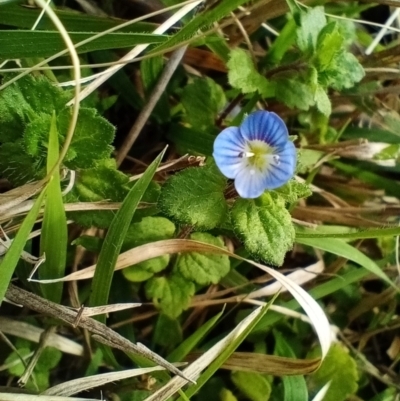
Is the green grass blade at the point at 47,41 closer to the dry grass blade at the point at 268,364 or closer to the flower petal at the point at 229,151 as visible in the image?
the flower petal at the point at 229,151

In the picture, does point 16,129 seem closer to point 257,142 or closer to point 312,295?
point 257,142

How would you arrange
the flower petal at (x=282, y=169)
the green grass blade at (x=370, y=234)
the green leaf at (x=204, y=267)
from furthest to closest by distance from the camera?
the green leaf at (x=204, y=267) → the green grass blade at (x=370, y=234) → the flower petal at (x=282, y=169)

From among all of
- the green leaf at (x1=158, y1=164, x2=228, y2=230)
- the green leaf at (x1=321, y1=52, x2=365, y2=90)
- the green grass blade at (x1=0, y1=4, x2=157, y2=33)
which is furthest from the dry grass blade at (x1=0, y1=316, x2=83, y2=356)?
the green leaf at (x1=321, y1=52, x2=365, y2=90)

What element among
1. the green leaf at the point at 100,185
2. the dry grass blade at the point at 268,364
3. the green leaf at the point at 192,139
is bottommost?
the dry grass blade at the point at 268,364

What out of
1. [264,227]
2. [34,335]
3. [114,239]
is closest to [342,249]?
[264,227]

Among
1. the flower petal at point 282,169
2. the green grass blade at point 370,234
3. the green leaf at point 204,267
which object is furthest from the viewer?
the green leaf at point 204,267

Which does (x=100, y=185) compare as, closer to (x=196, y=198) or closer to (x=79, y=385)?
(x=196, y=198)

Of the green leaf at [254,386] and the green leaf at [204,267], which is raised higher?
the green leaf at [204,267]

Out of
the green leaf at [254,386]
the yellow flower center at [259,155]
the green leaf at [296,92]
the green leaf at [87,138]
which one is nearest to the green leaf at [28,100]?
the green leaf at [87,138]
